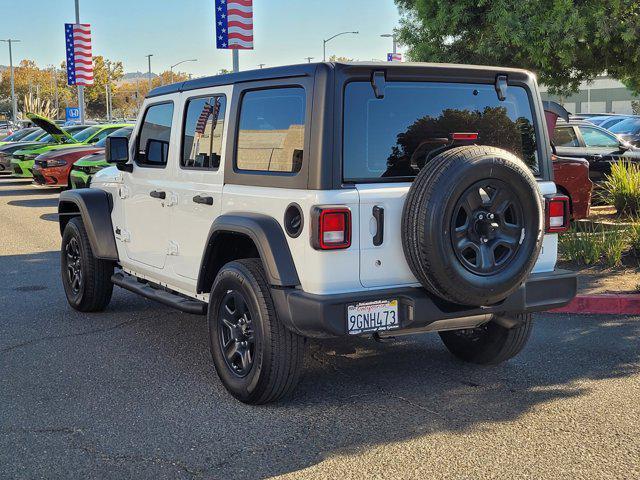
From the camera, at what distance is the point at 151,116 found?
6.43 meters

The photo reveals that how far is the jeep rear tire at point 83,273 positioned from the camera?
281 inches

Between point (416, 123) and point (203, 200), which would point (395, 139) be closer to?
point (416, 123)

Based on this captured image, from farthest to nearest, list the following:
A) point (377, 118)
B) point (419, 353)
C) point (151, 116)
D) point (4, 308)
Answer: point (4, 308), point (151, 116), point (419, 353), point (377, 118)

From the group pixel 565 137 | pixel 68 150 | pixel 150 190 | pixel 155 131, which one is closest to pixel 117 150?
pixel 155 131

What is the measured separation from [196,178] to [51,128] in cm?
1434

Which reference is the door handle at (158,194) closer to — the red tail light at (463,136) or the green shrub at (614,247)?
the red tail light at (463,136)

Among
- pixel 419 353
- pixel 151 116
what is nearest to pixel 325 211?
pixel 419 353

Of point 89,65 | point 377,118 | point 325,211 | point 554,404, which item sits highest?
point 89,65

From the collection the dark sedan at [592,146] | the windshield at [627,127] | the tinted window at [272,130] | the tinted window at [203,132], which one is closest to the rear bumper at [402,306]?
the tinted window at [272,130]

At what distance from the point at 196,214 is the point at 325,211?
1.48 metres

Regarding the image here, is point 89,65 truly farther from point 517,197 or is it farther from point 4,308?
point 517,197

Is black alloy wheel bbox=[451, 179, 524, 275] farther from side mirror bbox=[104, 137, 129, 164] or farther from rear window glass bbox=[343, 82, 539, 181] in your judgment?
side mirror bbox=[104, 137, 129, 164]

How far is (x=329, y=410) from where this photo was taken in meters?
4.77

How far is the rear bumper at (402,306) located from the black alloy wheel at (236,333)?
0.42m
